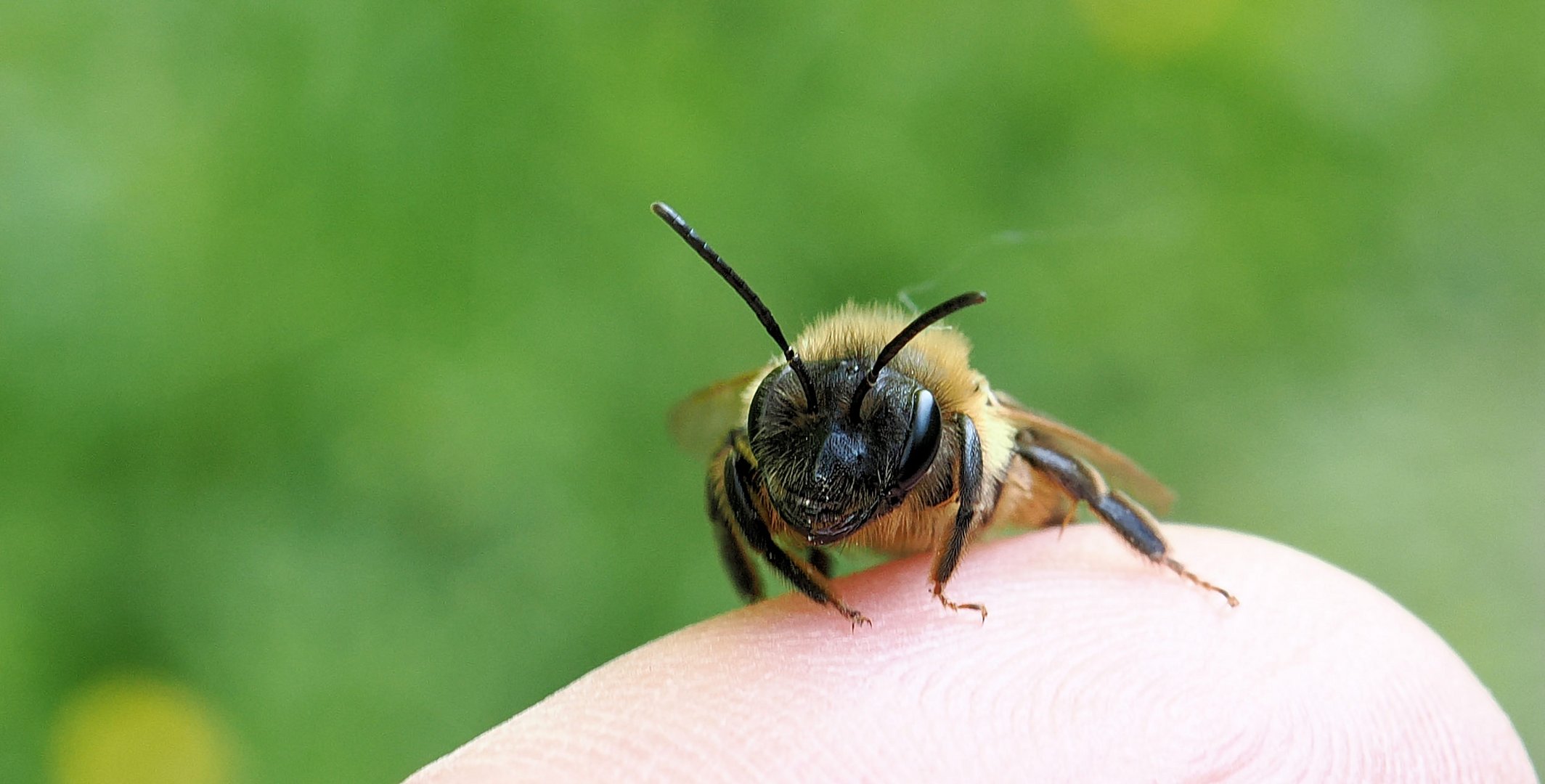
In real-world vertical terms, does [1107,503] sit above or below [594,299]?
below

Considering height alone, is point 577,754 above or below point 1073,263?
below

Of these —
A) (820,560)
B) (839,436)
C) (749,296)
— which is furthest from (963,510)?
(820,560)

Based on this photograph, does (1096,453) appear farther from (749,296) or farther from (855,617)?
(749,296)

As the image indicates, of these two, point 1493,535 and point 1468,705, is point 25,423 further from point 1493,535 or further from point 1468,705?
point 1493,535

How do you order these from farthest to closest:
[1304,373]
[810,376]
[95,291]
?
[1304,373]
[95,291]
[810,376]

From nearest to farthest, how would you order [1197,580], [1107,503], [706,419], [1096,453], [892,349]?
[892,349]
[1197,580]
[1107,503]
[1096,453]
[706,419]

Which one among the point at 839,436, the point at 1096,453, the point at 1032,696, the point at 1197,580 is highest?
the point at 1096,453

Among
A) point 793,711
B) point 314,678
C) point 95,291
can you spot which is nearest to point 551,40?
point 95,291

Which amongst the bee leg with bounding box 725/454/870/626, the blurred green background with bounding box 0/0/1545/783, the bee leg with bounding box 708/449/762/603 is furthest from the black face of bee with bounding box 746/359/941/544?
the blurred green background with bounding box 0/0/1545/783
